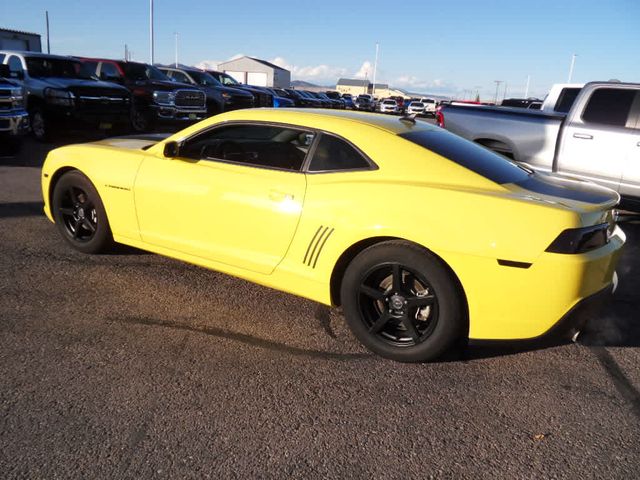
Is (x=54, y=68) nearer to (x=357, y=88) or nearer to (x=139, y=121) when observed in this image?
(x=139, y=121)

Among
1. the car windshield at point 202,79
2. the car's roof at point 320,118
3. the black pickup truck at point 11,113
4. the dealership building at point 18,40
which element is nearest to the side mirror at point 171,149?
the car's roof at point 320,118

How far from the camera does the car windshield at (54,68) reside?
491 inches

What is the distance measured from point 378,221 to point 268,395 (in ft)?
3.87

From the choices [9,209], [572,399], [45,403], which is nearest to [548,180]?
[572,399]

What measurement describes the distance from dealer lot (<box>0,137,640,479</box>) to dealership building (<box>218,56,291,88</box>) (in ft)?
284

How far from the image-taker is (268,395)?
2.92 m

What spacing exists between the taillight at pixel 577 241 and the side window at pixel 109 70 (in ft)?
47.1

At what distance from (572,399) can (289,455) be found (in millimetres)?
1645

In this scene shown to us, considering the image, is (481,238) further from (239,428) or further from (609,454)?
(239,428)

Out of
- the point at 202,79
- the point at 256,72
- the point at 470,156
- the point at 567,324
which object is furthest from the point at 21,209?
the point at 256,72

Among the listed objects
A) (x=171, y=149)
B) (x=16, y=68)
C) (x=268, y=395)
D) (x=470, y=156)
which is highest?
(x=16, y=68)

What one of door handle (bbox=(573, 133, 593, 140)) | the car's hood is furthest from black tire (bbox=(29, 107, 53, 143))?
door handle (bbox=(573, 133, 593, 140))

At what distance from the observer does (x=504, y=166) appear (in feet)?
12.5

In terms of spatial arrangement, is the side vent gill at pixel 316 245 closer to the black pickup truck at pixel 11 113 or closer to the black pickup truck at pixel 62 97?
the black pickup truck at pixel 11 113
